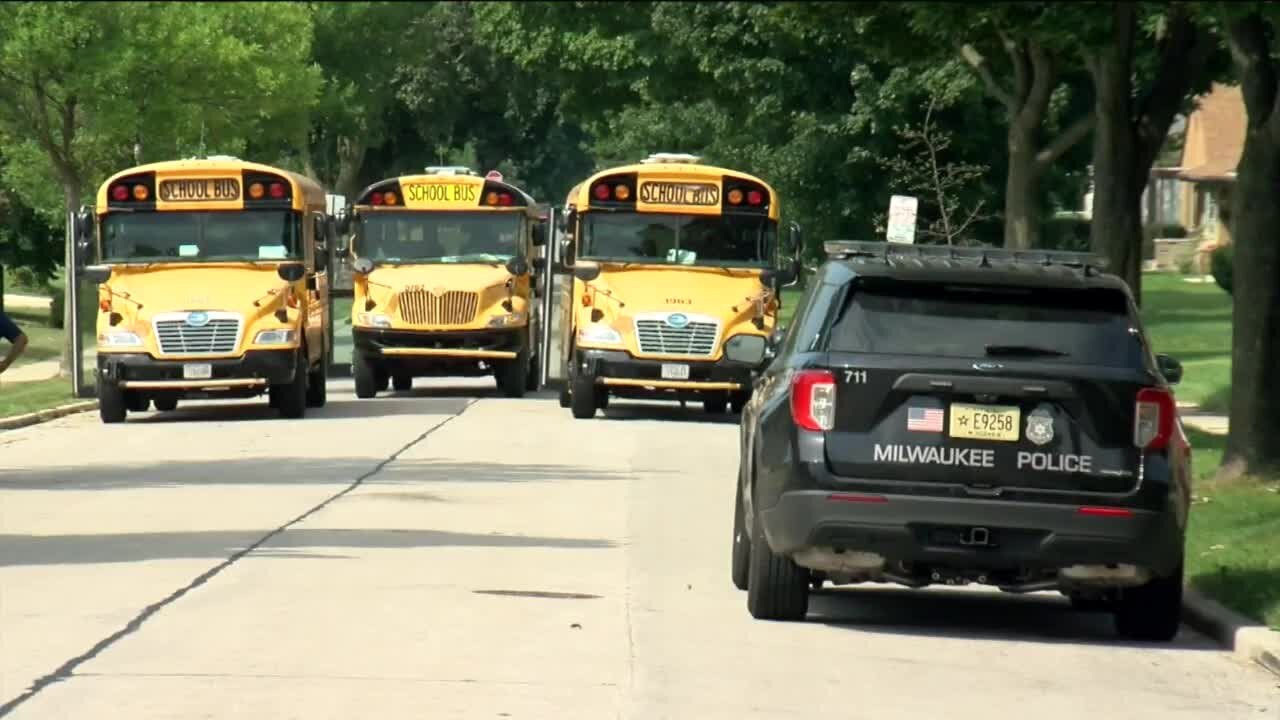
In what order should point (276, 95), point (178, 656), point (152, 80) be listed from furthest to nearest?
1. point (276, 95)
2. point (152, 80)
3. point (178, 656)

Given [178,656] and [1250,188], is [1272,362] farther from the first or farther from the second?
[178,656]

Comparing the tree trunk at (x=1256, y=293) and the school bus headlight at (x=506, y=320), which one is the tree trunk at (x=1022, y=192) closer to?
the school bus headlight at (x=506, y=320)

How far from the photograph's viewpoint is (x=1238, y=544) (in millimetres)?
15625

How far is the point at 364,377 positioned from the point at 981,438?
2220cm

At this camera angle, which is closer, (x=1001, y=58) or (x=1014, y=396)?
(x=1014, y=396)

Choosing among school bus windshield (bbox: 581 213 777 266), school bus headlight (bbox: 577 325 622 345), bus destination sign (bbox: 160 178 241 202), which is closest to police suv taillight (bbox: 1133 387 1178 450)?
school bus headlight (bbox: 577 325 622 345)

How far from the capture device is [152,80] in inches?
1492

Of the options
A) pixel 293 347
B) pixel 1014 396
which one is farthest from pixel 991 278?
pixel 293 347

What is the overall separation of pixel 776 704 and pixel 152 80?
29307 millimetres

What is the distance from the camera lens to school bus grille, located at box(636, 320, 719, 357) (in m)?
28.7

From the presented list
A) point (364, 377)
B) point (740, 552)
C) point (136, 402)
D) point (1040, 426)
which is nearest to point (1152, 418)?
point (1040, 426)

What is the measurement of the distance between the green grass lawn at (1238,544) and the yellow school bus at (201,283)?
37.8ft

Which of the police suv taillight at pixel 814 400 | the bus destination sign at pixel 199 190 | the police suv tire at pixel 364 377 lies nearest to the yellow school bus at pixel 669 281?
the police suv tire at pixel 364 377

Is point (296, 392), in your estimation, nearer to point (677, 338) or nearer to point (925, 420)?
point (677, 338)
